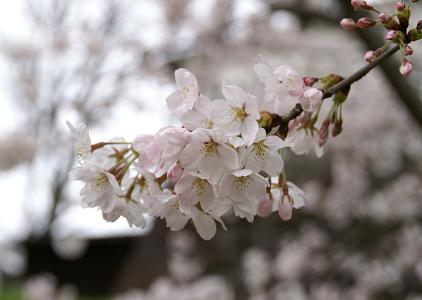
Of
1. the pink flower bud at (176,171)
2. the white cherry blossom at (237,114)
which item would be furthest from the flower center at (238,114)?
the pink flower bud at (176,171)

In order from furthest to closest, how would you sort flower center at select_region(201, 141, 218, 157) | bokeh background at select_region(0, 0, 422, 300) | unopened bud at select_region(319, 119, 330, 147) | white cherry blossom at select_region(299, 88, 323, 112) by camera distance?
bokeh background at select_region(0, 0, 422, 300)
unopened bud at select_region(319, 119, 330, 147)
white cherry blossom at select_region(299, 88, 323, 112)
flower center at select_region(201, 141, 218, 157)

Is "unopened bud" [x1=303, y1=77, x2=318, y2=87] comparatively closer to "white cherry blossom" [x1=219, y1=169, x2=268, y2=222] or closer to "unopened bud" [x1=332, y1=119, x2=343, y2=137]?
"unopened bud" [x1=332, y1=119, x2=343, y2=137]

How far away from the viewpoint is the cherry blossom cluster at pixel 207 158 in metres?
0.76

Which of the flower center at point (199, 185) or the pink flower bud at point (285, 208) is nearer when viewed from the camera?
the flower center at point (199, 185)

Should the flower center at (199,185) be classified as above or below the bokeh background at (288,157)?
above

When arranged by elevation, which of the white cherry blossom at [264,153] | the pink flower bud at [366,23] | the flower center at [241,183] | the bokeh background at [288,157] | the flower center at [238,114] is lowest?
the bokeh background at [288,157]

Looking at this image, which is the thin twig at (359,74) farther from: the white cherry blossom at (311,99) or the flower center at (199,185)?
the flower center at (199,185)

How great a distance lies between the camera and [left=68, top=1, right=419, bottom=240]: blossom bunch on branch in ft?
2.49

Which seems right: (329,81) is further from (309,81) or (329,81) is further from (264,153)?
(264,153)

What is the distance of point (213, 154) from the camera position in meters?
0.74

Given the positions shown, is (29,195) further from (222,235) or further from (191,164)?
(191,164)

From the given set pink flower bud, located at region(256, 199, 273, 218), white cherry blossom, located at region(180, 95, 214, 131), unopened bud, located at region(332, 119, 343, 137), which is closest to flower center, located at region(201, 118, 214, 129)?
white cherry blossom, located at region(180, 95, 214, 131)

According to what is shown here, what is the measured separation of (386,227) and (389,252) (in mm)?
185

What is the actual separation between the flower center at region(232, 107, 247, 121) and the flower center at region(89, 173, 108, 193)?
0.25 m
